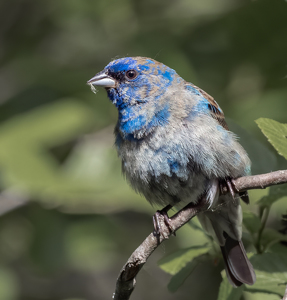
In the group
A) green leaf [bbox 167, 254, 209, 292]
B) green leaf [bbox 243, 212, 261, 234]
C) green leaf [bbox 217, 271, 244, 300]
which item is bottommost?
green leaf [bbox 217, 271, 244, 300]

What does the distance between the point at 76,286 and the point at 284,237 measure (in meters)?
3.80

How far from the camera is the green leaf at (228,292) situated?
108 inches

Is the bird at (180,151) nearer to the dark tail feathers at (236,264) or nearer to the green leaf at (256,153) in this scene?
the dark tail feathers at (236,264)

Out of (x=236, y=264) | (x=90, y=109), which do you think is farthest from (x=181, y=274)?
(x=90, y=109)

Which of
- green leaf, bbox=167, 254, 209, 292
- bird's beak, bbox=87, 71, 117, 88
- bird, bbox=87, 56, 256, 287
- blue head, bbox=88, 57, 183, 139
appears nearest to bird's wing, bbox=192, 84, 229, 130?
bird, bbox=87, 56, 256, 287

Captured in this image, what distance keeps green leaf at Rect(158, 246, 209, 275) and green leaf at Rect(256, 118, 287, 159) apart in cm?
98

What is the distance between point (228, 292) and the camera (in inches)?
109

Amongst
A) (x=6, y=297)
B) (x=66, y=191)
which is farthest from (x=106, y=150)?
(x=6, y=297)

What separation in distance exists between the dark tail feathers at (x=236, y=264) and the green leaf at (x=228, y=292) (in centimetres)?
4

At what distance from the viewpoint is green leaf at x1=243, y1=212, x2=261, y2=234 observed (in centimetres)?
280

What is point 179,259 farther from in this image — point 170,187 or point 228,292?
point 170,187

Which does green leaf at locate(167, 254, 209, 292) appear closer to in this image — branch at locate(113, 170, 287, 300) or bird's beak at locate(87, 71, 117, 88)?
branch at locate(113, 170, 287, 300)

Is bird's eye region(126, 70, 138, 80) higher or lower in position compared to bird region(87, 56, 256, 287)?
higher

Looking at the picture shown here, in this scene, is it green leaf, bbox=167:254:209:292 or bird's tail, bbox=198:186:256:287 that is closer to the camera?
green leaf, bbox=167:254:209:292
